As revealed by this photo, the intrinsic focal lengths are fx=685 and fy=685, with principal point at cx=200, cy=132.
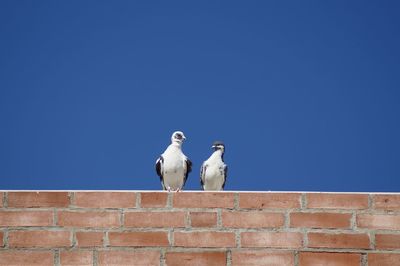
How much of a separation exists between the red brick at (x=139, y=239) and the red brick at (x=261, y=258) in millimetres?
382

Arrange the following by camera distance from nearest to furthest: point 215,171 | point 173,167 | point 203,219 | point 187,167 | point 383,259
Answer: point 383,259, point 203,219, point 173,167, point 187,167, point 215,171

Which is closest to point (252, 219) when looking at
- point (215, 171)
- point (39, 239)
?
point (39, 239)

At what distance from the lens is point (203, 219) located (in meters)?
3.65

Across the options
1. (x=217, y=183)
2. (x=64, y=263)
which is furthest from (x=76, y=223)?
(x=217, y=183)

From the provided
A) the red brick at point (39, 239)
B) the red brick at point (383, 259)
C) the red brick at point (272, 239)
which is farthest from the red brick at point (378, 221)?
the red brick at point (39, 239)

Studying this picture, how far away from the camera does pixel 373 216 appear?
3609mm

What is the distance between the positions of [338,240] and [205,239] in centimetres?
70

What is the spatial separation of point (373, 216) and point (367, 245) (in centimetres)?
16

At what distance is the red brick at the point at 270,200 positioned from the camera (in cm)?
364

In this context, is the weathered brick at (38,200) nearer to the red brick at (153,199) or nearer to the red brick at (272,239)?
the red brick at (153,199)

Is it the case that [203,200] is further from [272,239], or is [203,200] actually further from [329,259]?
[329,259]

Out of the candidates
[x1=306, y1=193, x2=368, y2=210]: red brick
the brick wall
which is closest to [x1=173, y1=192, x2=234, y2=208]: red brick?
the brick wall

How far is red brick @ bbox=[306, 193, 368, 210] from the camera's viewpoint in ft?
11.9

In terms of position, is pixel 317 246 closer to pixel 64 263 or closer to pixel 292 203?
pixel 292 203
